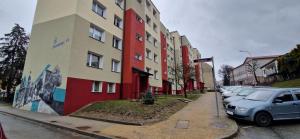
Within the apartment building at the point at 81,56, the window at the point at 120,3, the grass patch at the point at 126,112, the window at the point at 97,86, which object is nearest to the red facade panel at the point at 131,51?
the apartment building at the point at 81,56

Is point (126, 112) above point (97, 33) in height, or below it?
below

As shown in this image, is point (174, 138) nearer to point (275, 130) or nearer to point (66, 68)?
point (275, 130)

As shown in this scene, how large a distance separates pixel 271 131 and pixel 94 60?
46.3 ft

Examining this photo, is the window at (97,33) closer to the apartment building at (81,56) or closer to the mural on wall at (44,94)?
the apartment building at (81,56)

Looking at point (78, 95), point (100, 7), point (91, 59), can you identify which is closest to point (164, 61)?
point (100, 7)

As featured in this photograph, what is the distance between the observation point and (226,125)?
27.8 ft

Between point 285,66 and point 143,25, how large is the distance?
98.9ft

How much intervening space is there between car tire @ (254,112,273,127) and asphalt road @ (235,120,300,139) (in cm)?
24

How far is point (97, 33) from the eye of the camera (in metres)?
17.2

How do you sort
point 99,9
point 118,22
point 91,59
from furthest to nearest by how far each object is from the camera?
1. point 118,22
2. point 99,9
3. point 91,59

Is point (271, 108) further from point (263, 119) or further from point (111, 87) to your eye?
point (111, 87)

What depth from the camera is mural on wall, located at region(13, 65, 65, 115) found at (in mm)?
13516

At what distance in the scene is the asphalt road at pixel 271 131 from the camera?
276 inches

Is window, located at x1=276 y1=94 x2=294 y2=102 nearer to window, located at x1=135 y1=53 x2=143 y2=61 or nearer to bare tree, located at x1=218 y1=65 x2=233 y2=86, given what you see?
window, located at x1=135 y1=53 x2=143 y2=61
